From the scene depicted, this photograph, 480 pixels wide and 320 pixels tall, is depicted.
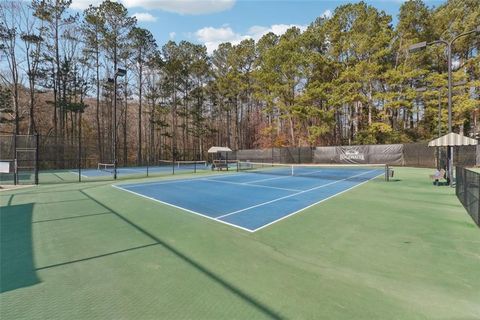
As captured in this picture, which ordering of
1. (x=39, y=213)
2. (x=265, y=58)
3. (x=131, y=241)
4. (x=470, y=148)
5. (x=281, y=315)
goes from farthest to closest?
(x=265, y=58) → (x=470, y=148) → (x=39, y=213) → (x=131, y=241) → (x=281, y=315)

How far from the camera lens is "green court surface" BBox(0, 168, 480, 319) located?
2543mm

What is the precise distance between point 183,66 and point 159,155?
14.1m

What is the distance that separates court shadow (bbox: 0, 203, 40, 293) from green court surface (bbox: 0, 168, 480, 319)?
2 cm

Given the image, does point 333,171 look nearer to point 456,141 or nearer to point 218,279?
point 456,141

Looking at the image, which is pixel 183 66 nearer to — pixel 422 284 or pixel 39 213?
pixel 39 213

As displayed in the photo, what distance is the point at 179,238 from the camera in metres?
4.62

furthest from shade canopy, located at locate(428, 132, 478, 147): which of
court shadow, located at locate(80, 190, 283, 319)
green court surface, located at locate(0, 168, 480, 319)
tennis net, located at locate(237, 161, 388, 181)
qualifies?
court shadow, located at locate(80, 190, 283, 319)

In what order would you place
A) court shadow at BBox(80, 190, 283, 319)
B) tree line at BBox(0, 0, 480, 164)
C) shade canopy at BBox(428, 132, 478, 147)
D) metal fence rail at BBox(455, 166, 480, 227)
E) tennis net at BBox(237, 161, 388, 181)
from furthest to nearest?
tree line at BBox(0, 0, 480, 164), tennis net at BBox(237, 161, 388, 181), shade canopy at BBox(428, 132, 478, 147), metal fence rail at BBox(455, 166, 480, 227), court shadow at BBox(80, 190, 283, 319)

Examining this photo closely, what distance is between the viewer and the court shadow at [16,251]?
3.10 metres

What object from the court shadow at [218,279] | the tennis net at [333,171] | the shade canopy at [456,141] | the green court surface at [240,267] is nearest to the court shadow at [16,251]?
the green court surface at [240,267]

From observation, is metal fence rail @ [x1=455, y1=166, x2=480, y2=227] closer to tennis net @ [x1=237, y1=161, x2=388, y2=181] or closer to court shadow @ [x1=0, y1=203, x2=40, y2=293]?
tennis net @ [x1=237, y1=161, x2=388, y2=181]

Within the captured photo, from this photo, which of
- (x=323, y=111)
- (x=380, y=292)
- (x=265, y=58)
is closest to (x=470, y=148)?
(x=323, y=111)

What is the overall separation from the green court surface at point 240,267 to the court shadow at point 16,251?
0.07ft

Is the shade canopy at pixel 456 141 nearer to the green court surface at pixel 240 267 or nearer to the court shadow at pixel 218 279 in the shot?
the green court surface at pixel 240 267
